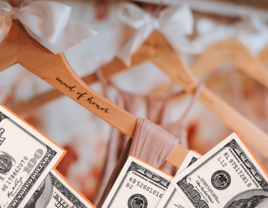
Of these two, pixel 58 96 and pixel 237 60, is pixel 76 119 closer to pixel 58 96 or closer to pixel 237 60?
pixel 58 96

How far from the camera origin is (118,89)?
0.58 metres

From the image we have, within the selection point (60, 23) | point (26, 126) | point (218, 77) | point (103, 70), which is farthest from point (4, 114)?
point (218, 77)

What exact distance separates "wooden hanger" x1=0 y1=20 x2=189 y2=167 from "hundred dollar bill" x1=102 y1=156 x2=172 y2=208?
0.12 ft

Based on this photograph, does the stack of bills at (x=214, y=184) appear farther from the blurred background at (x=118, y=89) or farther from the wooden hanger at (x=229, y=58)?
the wooden hanger at (x=229, y=58)

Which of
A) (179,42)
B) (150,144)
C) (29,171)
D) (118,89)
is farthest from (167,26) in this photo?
(29,171)

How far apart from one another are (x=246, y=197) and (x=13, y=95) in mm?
506

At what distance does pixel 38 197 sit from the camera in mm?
317

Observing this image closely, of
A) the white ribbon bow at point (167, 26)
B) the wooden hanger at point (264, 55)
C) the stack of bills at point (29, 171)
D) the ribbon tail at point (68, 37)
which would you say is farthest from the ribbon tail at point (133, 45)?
the wooden hanger at point (264, 55)

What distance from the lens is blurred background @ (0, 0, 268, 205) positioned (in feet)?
1.81

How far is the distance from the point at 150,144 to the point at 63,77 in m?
0.16

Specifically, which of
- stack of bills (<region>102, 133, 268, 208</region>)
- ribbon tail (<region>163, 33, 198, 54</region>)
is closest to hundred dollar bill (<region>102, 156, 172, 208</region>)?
stack of bills (<region>102, 133, 268, 208</region>)

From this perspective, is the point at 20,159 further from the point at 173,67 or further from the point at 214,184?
the point at 173,67

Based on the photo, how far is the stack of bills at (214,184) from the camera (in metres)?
0.33

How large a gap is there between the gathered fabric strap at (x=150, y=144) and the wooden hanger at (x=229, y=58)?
1.31ft
